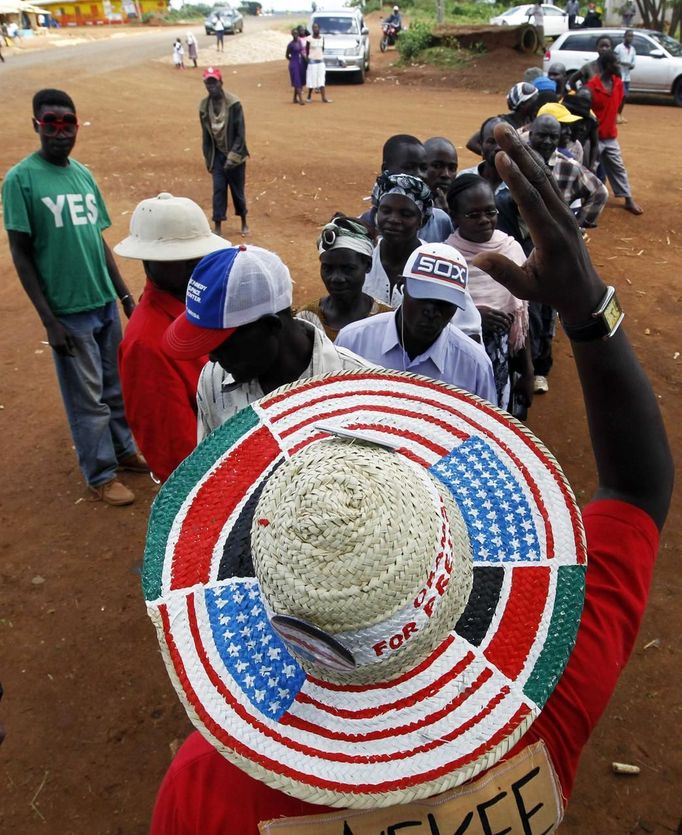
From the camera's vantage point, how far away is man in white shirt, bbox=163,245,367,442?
7.14 ft

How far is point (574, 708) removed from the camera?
1130mm

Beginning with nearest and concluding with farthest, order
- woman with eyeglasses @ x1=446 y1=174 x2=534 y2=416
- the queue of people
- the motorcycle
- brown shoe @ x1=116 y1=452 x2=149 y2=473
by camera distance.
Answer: woman with eyeglasses @ x1=446 y1=174 x2=534 y2=416, brown shoe @ x1=116 y1=452 x2=149 y2=473, the queue of people, the motorcycle

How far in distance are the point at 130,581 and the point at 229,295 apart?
92.7 inches

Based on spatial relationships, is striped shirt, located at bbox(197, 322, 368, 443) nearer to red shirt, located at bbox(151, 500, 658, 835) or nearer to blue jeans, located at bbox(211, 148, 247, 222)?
red shirt, located at bbox(151, 500, 658, 835)

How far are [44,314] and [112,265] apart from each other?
2.02 feet

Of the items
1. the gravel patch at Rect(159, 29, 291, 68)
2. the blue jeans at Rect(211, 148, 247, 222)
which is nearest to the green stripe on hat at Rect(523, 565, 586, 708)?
the blue jeans at Rect(211, 148, 247, 222)

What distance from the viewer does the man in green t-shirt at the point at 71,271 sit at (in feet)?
12.3

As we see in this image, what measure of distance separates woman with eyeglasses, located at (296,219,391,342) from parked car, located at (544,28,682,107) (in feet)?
48.3

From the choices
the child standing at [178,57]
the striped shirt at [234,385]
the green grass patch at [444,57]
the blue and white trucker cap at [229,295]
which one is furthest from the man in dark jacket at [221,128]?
the child standing at [178,57]

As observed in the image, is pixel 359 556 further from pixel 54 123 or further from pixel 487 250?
pixel 54 123

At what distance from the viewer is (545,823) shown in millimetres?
1077

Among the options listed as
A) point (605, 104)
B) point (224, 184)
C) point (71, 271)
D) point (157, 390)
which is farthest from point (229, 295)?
point (605, 104)

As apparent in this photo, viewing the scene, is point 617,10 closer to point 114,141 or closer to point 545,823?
point 114,141

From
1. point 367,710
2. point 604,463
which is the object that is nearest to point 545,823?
point 367,710
